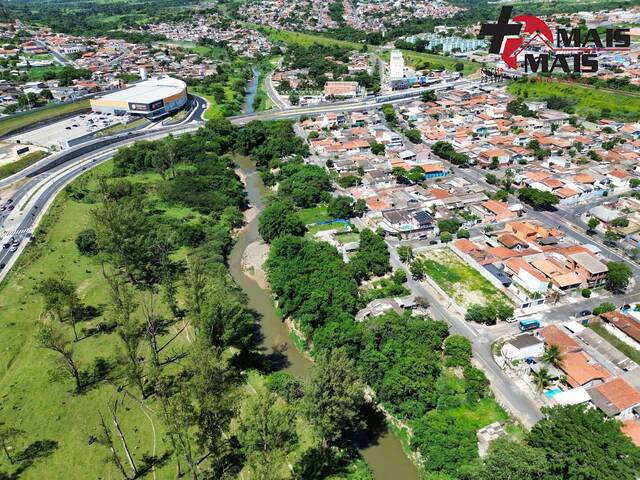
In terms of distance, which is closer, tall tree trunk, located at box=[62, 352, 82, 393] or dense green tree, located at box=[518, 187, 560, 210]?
tall tree trunk, located at box=[62, 352, 82, 393]

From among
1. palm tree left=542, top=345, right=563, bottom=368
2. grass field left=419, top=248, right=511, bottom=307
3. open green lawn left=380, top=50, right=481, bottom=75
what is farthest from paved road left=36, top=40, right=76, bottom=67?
palm tree left=542, top=345, right=563, bottom=368

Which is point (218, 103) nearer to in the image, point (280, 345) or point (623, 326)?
point (280, 345)

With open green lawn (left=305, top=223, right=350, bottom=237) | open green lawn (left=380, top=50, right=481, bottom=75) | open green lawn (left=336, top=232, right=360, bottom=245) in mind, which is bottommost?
open green lawn (left=336, top=232, right=360, bottom=245)

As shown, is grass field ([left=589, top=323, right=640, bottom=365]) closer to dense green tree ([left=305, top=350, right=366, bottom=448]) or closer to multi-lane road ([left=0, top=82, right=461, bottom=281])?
dense green tree ([left=305, top=350, right=366, bottom=448])

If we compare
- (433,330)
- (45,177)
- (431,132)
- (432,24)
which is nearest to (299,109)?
(431,132)

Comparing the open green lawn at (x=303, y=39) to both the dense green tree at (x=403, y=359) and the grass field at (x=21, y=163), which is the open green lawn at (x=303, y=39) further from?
the dense green tree at (x=403, y=359)

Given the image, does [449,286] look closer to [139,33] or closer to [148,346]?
[148,346]

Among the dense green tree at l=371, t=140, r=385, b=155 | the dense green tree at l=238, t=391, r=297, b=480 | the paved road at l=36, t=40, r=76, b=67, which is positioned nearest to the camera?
the dense green tree at l=238, t=391, r=297, b=480

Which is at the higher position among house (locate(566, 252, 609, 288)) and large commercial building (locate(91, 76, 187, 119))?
large commercial building (locate(91, 76, 187, 119))
